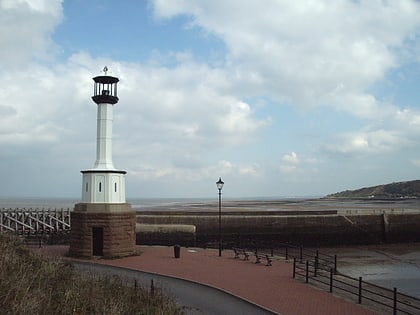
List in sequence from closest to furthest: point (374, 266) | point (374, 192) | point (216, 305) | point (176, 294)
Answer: point (216, 305) < point (176, 294) < point (374, 266) < point (374, 192)

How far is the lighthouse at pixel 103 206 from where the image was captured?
20.1 m

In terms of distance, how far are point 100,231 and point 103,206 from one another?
3.94ft

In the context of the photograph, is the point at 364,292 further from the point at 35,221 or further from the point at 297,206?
the point at 297,206

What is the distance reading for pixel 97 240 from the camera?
20.5m

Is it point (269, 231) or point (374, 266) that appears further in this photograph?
point (269, 231)

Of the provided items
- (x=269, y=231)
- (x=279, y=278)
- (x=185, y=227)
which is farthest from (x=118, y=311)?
(x=269, y=231)

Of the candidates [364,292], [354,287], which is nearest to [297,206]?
[364,292]

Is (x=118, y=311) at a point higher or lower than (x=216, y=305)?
higher

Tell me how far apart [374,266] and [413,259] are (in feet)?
13.9

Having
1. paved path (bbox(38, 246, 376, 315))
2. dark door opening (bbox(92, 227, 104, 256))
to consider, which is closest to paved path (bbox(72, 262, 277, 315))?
paved path (bbox(38, 246, 376, 315))

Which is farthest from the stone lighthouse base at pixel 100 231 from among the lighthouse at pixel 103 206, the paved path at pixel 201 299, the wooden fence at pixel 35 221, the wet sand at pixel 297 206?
the wet sand at pixel 297 206

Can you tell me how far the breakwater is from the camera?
3127cm

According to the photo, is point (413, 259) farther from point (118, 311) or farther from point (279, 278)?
point (118, 311)

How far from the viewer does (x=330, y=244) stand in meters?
32.5
